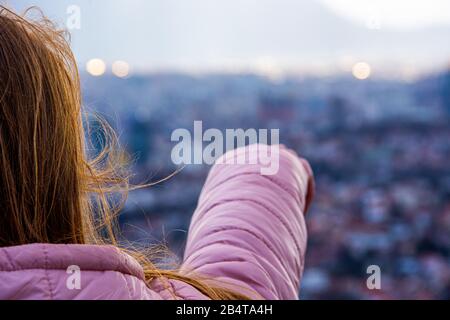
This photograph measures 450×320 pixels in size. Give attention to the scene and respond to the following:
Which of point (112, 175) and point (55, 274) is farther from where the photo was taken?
point (112, 175)

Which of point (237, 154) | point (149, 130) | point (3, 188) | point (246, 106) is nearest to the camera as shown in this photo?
point (3, 188)

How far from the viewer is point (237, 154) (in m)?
0.74

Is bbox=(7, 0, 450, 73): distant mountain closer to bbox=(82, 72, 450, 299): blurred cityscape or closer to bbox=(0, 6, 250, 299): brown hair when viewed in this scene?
bbox=(82, 72, 450, 299): blurred cityscape

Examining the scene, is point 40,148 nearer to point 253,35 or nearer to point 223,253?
point 223,253

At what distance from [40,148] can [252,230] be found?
194mm

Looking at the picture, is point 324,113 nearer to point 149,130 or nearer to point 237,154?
point 149,130

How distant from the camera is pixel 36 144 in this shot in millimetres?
480

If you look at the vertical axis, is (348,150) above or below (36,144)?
below

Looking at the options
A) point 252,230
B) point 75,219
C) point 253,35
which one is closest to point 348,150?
point 253,35

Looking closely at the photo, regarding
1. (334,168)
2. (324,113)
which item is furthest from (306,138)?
(324,113)

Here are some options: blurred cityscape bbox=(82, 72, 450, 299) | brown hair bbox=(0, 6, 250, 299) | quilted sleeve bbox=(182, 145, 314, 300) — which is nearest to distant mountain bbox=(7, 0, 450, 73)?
blurred cityscape bbox=(82, 72, 450, 299)
